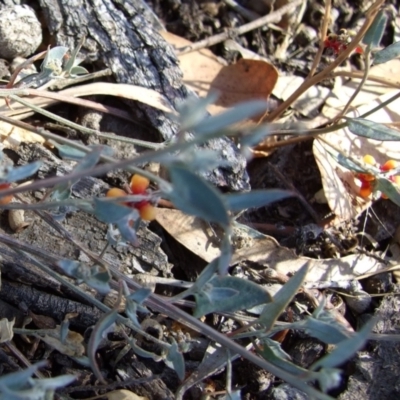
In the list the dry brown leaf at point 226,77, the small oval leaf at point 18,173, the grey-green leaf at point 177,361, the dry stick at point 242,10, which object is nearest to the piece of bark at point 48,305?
the grey-green leaf at point 177,361

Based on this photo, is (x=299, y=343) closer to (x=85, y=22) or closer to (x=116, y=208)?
(x=116, y=208)

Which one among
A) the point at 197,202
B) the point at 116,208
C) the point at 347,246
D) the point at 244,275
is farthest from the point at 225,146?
the point at 197,202

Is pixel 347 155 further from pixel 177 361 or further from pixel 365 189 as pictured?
pixel 177 361

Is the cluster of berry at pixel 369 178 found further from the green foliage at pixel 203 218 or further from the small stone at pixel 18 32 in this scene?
the small stone at pixel 18 32

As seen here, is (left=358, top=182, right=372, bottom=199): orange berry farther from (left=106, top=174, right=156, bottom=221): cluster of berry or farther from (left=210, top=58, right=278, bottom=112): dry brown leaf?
(left=106, top=174, right=156, bottom=221): cluster of berry

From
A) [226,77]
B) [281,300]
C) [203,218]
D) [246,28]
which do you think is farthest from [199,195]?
[246,28]

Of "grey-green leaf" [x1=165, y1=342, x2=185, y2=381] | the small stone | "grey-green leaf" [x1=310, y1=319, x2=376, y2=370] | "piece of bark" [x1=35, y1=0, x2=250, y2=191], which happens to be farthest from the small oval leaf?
the small stone
